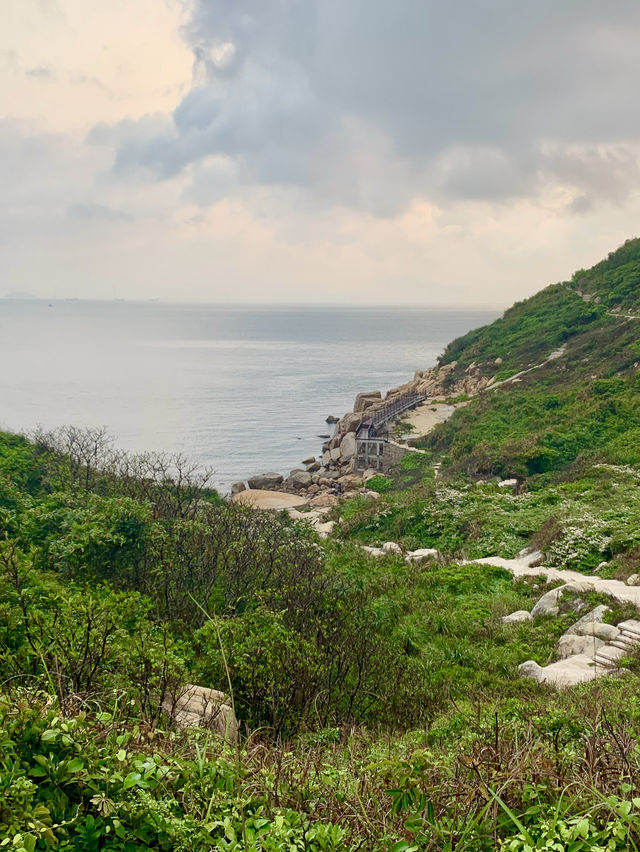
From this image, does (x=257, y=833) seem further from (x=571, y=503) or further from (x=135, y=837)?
(x=571, y=503)

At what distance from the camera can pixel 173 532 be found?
46.9 ft

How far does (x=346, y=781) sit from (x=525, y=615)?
11057 millimetres

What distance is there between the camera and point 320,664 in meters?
9.19

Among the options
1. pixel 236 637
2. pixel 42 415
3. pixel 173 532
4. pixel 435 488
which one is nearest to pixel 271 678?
pixel 236 637

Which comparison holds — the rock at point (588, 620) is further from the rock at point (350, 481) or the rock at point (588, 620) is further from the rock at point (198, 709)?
the rock at point (350, 481)

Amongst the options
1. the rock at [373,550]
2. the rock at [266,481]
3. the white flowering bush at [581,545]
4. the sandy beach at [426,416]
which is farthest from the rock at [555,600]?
the rock at [266,481]

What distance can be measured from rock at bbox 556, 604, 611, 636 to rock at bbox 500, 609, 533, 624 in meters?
1.27

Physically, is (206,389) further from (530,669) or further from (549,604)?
(530,669)

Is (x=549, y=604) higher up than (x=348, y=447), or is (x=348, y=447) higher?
(x=549, y=604)

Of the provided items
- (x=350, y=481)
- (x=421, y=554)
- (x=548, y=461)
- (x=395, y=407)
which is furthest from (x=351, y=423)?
(x=421, y=554)

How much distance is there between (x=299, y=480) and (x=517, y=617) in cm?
3137

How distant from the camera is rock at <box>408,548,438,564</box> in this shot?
790 inches

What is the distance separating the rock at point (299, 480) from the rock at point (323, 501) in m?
4.99

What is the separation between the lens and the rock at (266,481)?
4466 cm
